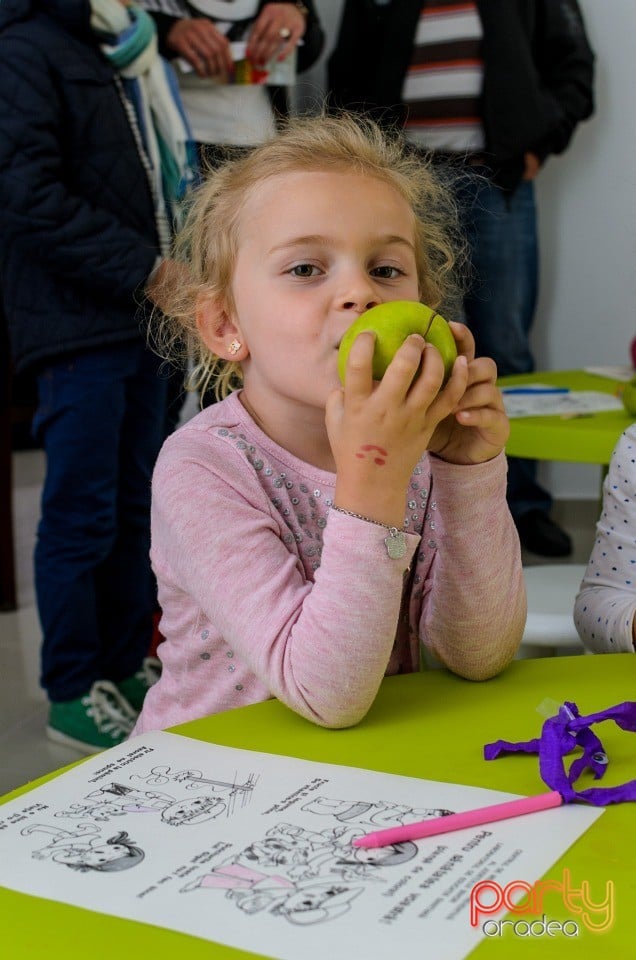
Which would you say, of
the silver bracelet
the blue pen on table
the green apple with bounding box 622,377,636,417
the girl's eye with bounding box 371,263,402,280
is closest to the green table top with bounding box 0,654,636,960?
the silver bracelet

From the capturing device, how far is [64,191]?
1977 mm

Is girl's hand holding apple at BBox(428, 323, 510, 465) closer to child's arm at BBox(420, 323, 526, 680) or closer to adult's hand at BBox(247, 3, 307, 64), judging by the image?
child's arm at BBox(420, 323, 526, 680)

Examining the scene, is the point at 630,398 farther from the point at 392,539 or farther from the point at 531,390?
the point at 392,539

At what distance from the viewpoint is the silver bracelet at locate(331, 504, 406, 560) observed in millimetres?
797

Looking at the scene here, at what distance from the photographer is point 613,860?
58cm

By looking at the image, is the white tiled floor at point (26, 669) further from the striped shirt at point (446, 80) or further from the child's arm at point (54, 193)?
the striped shirt at point (446, 80)

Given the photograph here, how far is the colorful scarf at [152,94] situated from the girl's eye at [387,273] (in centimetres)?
106

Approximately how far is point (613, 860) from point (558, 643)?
1.00 meters

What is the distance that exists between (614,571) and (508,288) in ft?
7.42

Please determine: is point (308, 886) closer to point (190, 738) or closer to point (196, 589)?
point (190, 738)

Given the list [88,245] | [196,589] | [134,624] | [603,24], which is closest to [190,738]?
[196,589]

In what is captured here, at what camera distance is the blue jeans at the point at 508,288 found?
10.2 ft

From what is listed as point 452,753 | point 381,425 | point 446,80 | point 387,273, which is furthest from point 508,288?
point 452,753

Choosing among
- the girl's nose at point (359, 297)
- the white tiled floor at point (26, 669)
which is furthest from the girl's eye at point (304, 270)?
the white tiled floor at point (26, 669)
